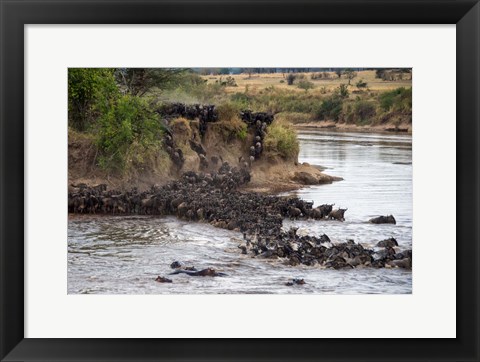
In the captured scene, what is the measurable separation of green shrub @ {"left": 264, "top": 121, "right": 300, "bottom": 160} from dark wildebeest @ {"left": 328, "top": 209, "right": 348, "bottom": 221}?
484 millimetres

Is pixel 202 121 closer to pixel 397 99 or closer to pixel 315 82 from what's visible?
pixel 315 82

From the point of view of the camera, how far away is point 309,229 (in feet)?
23.9

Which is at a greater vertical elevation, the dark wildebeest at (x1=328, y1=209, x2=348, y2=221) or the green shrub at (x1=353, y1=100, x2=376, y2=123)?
the green shrub at (x1=353, y1=100, x2=376, y2=123)

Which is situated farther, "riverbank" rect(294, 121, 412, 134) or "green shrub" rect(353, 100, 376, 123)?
"green shrub" rect(353, 100, 376, 123)

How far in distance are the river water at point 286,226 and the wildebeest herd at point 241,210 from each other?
2.1 inches

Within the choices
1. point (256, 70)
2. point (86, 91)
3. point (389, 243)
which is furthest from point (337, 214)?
point (86, 91)

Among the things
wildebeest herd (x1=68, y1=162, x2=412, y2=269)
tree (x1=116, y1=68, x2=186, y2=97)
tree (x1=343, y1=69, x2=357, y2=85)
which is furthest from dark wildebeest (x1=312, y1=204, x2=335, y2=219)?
tree (x1=116, y1=68, x2=186, y2=97)

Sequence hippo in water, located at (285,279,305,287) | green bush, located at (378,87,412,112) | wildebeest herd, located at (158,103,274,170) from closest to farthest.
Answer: hippo in water, located at (285,279,305,287) → green bush, located at (378,87,412,112) → wildebeest herd, located at (158,103,274,170)

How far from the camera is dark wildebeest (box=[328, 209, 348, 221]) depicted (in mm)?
7321

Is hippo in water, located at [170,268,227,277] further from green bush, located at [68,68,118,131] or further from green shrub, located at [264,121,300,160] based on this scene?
green bush, located at [68,68,118,131]
